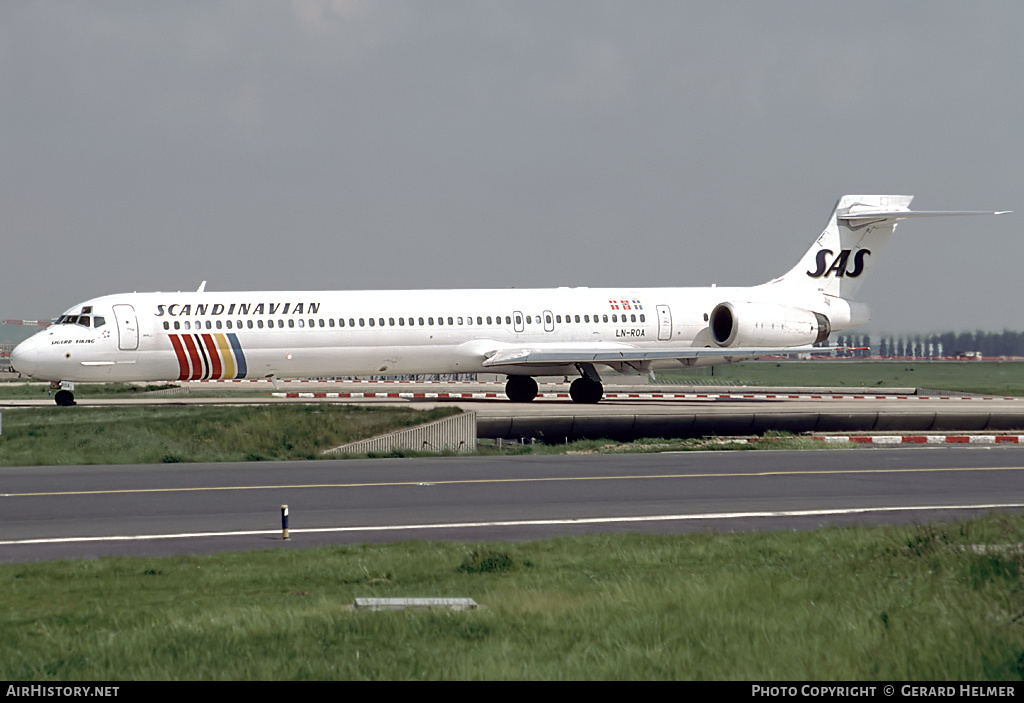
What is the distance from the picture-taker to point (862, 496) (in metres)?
20.1

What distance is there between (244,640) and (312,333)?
29.2m

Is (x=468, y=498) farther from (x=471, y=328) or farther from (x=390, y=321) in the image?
(x=471, y=328)

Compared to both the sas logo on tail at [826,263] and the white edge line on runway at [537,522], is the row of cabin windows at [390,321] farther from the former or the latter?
the white edge line on runway at [537,522]

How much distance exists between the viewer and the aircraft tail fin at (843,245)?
45812mm

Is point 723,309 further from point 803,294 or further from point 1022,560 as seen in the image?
point 1022,560

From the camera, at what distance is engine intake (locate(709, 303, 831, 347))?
42.4 m

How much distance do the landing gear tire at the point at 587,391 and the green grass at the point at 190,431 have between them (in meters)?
9.46

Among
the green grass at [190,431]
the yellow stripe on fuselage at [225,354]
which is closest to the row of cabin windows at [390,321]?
the yellow stripe on fuselage at [225,354]

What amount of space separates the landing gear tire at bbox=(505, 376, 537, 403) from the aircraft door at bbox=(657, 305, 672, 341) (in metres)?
4.74

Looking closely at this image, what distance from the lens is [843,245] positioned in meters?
46.0

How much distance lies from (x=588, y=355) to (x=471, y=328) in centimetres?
394

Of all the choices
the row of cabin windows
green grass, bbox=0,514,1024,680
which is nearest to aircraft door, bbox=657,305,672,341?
the row of cabin windows

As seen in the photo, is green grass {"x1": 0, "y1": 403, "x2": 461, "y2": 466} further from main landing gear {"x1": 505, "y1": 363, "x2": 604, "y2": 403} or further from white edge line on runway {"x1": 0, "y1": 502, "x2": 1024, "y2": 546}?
white edge line on runway {"x1": 0, "y1": 502, "x2": 1024, "y2": 546}

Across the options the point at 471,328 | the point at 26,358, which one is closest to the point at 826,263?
the point at 471,328
